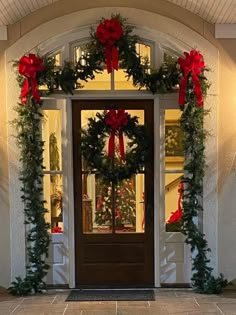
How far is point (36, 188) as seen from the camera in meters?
4.58

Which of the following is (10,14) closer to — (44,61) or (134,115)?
(44,61)

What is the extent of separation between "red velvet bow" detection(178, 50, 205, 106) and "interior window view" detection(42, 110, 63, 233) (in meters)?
1.32

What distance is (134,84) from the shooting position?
4543 millimetres

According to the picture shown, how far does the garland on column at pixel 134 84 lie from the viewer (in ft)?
14.5

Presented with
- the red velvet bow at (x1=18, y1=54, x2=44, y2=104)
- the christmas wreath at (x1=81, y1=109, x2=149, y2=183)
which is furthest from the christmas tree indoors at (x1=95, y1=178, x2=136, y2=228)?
the red velvet bow at (x1=18, y1=54, x2=44, y2=104)

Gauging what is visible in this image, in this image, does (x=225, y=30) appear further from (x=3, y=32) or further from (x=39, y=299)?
(x=39, y=299)

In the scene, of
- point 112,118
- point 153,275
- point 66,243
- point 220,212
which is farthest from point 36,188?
point 220,212

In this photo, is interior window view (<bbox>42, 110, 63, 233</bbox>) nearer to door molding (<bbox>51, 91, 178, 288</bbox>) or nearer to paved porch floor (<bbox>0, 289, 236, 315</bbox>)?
door molding (<bbox>51, 91, 178, 288</bbox>)

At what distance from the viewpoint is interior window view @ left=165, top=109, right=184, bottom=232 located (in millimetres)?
4688

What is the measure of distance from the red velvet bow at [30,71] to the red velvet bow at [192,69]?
1.43 meters

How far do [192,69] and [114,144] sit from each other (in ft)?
3.63

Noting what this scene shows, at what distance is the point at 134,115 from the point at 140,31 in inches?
34.3

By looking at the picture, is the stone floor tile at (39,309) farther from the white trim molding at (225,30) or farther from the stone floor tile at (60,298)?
the white trim molding at (225,30)

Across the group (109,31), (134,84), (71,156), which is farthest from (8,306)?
(109,31)
